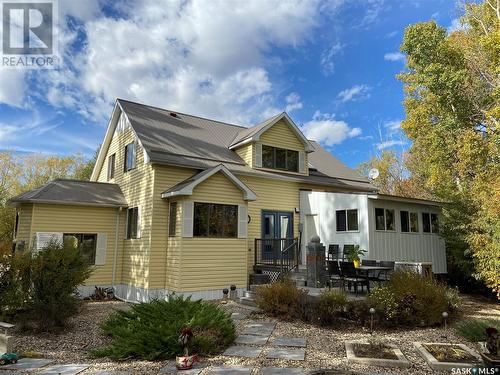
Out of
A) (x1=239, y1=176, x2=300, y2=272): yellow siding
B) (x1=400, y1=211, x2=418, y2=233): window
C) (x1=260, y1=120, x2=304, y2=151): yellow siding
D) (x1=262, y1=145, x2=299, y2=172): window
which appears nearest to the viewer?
(x1=400, y1=211, x2=418, y2=233): window

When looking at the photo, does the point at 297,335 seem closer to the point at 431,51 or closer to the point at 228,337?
the point at 228,337

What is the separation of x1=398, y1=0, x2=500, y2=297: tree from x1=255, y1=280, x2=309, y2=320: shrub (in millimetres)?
8296

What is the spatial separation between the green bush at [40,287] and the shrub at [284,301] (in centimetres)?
456

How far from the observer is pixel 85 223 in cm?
1307

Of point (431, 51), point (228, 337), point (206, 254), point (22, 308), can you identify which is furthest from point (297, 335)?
point (431, 51)

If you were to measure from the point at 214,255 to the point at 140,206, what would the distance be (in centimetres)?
355

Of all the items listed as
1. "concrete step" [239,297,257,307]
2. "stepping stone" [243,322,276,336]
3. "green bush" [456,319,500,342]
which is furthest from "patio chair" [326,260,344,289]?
"green bush" [456,319,500,342]

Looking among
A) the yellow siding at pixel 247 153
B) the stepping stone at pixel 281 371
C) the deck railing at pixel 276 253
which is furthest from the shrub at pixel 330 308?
the yellow siding at pixel 247 153

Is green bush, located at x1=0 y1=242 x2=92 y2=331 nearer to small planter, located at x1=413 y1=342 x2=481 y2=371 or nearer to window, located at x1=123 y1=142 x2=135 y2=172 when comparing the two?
window, located at x1=123 y1=142 x2=135 y2=172

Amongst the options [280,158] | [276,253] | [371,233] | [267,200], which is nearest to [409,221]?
[371,233]

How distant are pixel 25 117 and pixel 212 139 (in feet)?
44.8

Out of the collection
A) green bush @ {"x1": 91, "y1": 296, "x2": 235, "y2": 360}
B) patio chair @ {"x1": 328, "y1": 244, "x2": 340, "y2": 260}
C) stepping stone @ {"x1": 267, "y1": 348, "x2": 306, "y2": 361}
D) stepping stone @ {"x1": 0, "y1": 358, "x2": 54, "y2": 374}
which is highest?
patio chair @ {"x1": 328, "y1": 244, "x2": 340, "y2": 260}

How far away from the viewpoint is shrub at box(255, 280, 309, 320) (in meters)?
8.18

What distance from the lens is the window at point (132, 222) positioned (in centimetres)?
1321
